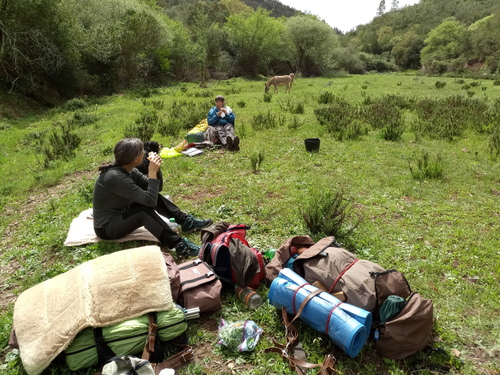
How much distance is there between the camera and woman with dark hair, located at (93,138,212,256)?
3.66 m

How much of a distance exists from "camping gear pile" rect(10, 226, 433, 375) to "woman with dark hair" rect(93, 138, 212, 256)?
0.89 metres

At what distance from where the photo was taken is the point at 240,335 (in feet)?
8.96

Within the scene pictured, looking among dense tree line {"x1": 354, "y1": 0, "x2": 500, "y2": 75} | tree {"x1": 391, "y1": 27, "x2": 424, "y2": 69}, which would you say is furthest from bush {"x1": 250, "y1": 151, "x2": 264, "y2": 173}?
tree {"x1": 391, "y1": 27, "x2": 424, "y2": 69}

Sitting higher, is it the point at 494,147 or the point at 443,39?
the point at 443,39

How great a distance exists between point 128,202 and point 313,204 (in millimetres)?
2523

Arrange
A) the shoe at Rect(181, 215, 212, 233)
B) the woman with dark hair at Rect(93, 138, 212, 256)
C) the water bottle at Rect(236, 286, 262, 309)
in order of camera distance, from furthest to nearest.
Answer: the shoe at Rect(181, 215, 212, 233), the woman with dark hair at Rect(93, 138, 212, 256), the water bottle at Rect(236, 286, 262, 309)

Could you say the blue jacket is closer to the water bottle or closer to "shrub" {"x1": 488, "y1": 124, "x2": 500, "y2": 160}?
the water bottle

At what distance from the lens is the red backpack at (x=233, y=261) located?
10.7 feet

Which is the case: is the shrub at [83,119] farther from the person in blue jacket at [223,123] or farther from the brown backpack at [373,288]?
the brown backpack at [373,288]

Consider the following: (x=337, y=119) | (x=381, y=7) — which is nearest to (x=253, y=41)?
(x=337, y=119)

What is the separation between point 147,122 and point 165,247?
769cm

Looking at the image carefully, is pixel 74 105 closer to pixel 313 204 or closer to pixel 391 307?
pixel 313 204

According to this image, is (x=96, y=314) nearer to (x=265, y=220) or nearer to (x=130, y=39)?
(x=265, y=220)

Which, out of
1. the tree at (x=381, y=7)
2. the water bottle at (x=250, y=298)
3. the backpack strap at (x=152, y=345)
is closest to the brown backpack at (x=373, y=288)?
the water bottle at (x=250, y=298)
